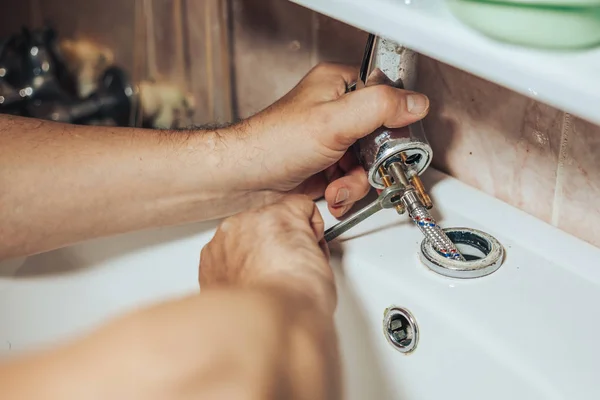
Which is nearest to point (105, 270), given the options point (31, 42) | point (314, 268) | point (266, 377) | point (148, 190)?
point (148, 190)

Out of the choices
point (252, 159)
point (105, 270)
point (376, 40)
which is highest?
point (376, 40)

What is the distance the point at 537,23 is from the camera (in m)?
0.41

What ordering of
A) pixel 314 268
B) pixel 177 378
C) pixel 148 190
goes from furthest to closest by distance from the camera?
pixel 148 190 < pixel 314 268 < pixel 177 378

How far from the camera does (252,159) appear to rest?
0.65 metres

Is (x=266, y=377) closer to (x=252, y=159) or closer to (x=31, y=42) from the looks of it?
(x=252, y=159)

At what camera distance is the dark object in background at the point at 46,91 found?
984mm

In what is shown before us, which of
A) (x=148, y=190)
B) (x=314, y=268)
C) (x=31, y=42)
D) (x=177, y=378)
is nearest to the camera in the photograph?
(x=177, y=378)

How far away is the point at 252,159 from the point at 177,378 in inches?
12.8

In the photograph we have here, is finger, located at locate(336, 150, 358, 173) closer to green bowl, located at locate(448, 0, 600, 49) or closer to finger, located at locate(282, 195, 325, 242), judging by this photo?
finger, located at locate(282, 195, 325, 242)

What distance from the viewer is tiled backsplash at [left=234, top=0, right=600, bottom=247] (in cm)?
59

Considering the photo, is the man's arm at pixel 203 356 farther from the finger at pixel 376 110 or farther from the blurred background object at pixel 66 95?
the blurred background object at pixel 66 95

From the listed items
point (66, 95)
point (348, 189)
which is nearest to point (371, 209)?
point (348, 189)

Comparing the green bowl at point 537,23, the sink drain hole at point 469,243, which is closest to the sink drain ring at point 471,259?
the sink drain hole at point 469,243

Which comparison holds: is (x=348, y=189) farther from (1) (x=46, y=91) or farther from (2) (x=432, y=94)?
(1) (x=46, y=91)
